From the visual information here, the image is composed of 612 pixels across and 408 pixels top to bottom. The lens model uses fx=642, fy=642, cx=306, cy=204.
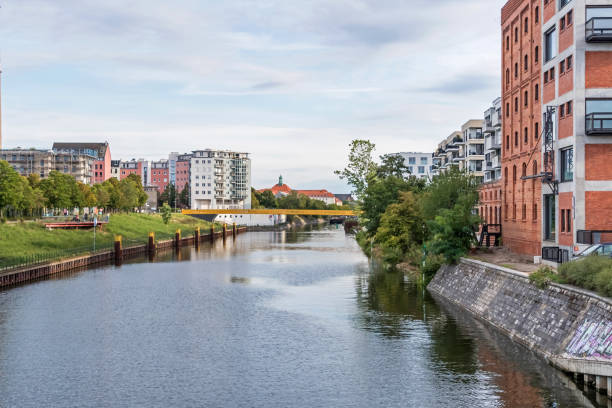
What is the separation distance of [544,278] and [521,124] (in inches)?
Answer: 1043

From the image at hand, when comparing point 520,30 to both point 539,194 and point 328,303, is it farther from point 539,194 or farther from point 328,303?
point 328,303

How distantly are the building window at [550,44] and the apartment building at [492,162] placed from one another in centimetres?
3739

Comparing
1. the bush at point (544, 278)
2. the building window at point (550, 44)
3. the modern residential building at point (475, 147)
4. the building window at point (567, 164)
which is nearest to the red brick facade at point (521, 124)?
the building window at point (550, 44)

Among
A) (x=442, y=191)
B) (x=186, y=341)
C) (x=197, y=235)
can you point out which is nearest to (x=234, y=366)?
(x=186, y=341)

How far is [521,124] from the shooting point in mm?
60719

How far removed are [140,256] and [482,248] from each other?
6423 centimetres

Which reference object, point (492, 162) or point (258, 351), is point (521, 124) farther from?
point (492, 162)

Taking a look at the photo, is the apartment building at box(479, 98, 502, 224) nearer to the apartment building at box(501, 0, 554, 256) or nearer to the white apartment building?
the white apartment building

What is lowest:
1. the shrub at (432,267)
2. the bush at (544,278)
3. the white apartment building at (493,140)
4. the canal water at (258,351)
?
the canal water at (258,351)

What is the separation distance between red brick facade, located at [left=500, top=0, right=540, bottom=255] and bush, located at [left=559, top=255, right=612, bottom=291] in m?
18.9

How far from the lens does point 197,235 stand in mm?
150625

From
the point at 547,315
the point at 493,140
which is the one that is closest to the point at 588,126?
the point at 547,315

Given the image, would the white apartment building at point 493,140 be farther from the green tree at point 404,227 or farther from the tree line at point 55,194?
the tree line at point 55,194

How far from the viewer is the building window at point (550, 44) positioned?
5122cm
